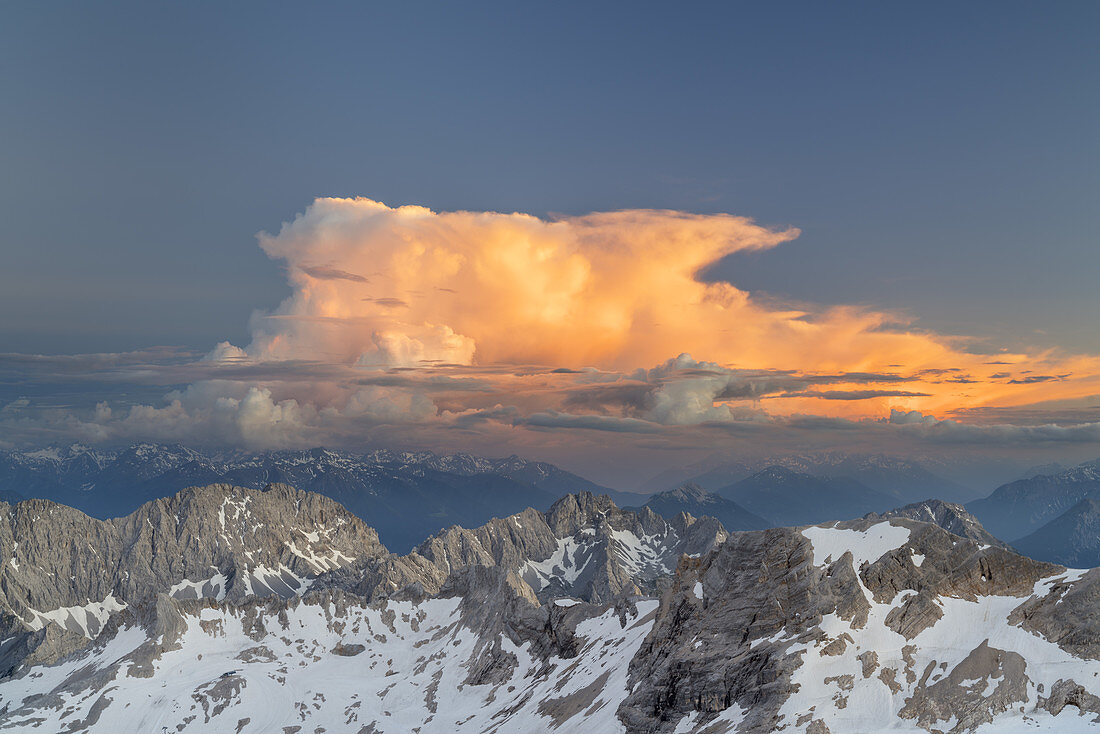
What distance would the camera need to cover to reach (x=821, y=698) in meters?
90.8

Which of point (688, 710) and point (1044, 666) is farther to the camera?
point (688, 710)

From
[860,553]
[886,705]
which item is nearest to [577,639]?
[860,553]

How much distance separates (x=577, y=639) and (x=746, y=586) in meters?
82.8

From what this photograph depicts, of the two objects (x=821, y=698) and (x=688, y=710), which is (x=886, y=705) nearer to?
(x=821, y=698)

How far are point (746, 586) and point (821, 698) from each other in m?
28.5

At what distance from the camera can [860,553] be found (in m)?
114

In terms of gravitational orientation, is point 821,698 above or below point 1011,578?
below

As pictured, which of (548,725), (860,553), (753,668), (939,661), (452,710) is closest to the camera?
(939,661)

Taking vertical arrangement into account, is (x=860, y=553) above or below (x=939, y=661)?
above

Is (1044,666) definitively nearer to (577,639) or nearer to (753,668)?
(753,668)

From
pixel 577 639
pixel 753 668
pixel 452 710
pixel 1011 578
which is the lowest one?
pixel 452 710

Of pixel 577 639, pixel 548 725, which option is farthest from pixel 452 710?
pixel 548 725

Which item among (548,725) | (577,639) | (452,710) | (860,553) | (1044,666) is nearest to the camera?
(1044,666)

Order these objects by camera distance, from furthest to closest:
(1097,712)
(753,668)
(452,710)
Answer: (452,710) < (753,668) < (1097,712)
